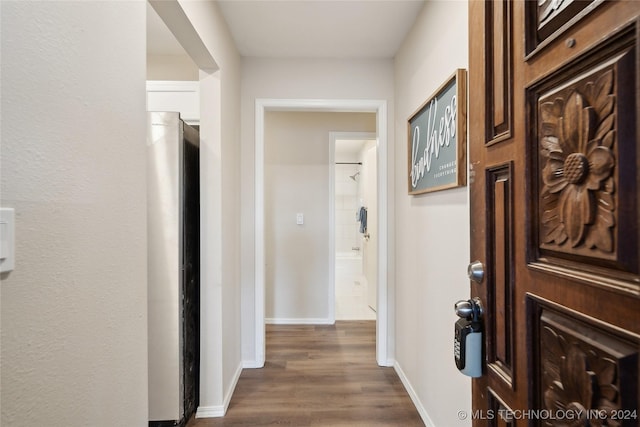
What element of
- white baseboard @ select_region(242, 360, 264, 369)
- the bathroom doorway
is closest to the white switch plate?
white baseboard @ select_region(242, 360, 264, 369)

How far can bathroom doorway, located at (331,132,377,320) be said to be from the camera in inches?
154

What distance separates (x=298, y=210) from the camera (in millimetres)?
3469

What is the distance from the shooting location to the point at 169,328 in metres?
1.69

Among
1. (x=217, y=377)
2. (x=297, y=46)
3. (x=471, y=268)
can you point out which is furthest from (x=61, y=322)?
(x=297, y=46)

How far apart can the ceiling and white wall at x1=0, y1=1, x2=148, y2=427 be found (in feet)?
3.85

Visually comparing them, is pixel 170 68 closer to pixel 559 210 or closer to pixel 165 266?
pixel 165 266

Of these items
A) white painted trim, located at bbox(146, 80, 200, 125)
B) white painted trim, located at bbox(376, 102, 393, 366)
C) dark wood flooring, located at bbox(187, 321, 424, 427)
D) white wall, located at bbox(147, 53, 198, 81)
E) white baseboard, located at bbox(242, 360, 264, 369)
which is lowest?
dark wood flooring, located at bbox(187, 321, 424, 427)

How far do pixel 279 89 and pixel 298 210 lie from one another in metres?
1.39

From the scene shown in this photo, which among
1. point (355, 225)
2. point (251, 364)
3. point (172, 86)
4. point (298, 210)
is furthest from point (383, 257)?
point (355, 225)

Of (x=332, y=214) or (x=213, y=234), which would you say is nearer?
(x=213, y=234)

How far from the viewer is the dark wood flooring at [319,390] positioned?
1854 mm

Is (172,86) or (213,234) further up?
(172,86)

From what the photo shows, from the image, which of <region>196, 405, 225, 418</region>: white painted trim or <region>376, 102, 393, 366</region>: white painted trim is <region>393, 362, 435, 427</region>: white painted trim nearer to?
<region>376, 102, 393, 366</region>: white painted trim

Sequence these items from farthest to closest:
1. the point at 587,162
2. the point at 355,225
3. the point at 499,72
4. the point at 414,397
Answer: the point at 355,225 < the point at 414,397 < the point at 499,72 < the point at 587,162
